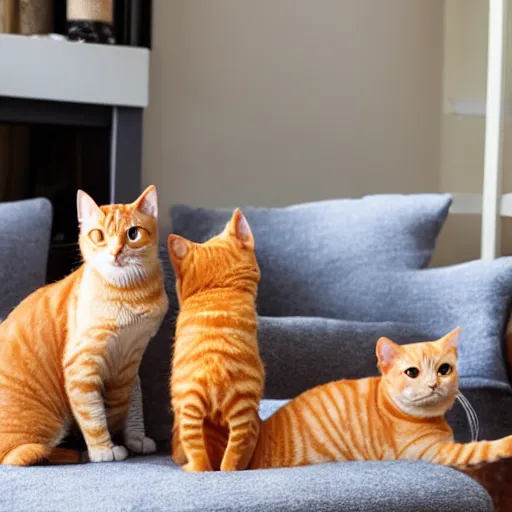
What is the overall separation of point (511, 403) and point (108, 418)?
2.05 ft

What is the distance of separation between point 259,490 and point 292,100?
122 cm

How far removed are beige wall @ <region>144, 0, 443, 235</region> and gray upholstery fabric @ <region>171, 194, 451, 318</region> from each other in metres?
0.42

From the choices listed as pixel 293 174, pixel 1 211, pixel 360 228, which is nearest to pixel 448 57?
pixel 293 174

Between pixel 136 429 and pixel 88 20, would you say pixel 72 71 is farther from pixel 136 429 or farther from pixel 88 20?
pixel 136 429

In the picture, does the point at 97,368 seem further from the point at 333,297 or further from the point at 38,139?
the point at 38,139

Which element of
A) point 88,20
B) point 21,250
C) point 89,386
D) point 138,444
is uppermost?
point 88,20

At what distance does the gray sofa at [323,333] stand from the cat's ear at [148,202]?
0.20m

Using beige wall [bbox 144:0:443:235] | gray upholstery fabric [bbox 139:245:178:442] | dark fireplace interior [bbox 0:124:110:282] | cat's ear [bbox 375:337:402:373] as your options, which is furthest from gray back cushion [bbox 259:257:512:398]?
beige wall [bbox 144:0:443:235]

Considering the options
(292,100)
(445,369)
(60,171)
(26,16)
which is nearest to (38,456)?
(445,369)

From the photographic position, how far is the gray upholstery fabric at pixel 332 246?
1.39 m

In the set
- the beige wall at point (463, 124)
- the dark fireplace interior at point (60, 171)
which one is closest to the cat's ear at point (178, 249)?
the dark fireplace interior at point (60, 171)

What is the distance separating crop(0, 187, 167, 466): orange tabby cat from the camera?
102 cm

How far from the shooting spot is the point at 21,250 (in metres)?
1.23

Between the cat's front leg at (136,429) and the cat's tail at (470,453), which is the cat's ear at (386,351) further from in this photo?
the cat's front leg at (136,429)
